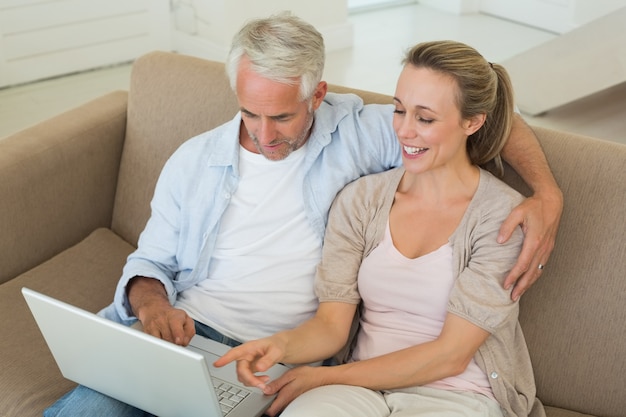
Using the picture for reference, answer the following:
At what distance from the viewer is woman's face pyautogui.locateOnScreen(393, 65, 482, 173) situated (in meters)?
1.64

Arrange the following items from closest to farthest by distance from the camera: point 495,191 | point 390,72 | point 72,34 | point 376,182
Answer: point 495,191 < point 376,182 < point 72,34 < point 390,72

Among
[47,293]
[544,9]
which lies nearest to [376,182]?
[47,293]

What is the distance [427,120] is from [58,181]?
1.05 m

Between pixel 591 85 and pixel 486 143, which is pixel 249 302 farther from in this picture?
pixel 591 85

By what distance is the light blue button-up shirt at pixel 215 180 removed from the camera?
1865 mm

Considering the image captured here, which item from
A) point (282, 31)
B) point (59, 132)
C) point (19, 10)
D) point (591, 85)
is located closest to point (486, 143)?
point (282, 31)

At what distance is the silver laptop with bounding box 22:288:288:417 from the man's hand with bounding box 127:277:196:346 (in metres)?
0.05

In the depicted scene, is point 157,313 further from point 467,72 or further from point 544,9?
point 544,9

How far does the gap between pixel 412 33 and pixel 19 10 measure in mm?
2292

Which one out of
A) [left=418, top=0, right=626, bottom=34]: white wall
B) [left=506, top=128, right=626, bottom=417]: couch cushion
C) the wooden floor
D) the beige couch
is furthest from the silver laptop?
[left=418, top=0, right=626, bottom=34]: white wall

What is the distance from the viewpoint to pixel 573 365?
180 centimetres

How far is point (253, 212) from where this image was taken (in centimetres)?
189

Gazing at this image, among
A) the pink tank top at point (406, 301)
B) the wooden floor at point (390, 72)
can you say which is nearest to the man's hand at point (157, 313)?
the pink tank top at point (406, 301)

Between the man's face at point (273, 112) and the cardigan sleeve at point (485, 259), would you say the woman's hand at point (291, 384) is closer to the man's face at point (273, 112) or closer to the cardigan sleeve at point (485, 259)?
the cardigan sleeve at point (485, 259)
